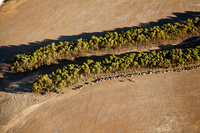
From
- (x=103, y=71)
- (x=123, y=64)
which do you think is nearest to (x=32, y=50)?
(x=103, y=71)

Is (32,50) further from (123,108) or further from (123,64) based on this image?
(123,108)

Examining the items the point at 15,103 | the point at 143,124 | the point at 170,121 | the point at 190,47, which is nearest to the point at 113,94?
the point at 143,124

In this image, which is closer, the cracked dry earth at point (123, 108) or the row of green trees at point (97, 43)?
the cracked dry earth at point (123, 108)

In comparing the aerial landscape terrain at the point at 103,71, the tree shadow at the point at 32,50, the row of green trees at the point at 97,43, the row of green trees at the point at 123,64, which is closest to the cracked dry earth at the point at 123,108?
the aerial landscape terrain at the point at 103,71

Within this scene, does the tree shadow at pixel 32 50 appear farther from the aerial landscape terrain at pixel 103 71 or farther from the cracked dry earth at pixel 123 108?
the cracked dry earth at pixel 123 108

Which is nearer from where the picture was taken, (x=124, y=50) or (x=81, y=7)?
(x=124, y=50)

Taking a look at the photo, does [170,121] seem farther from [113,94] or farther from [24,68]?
[24,68]
